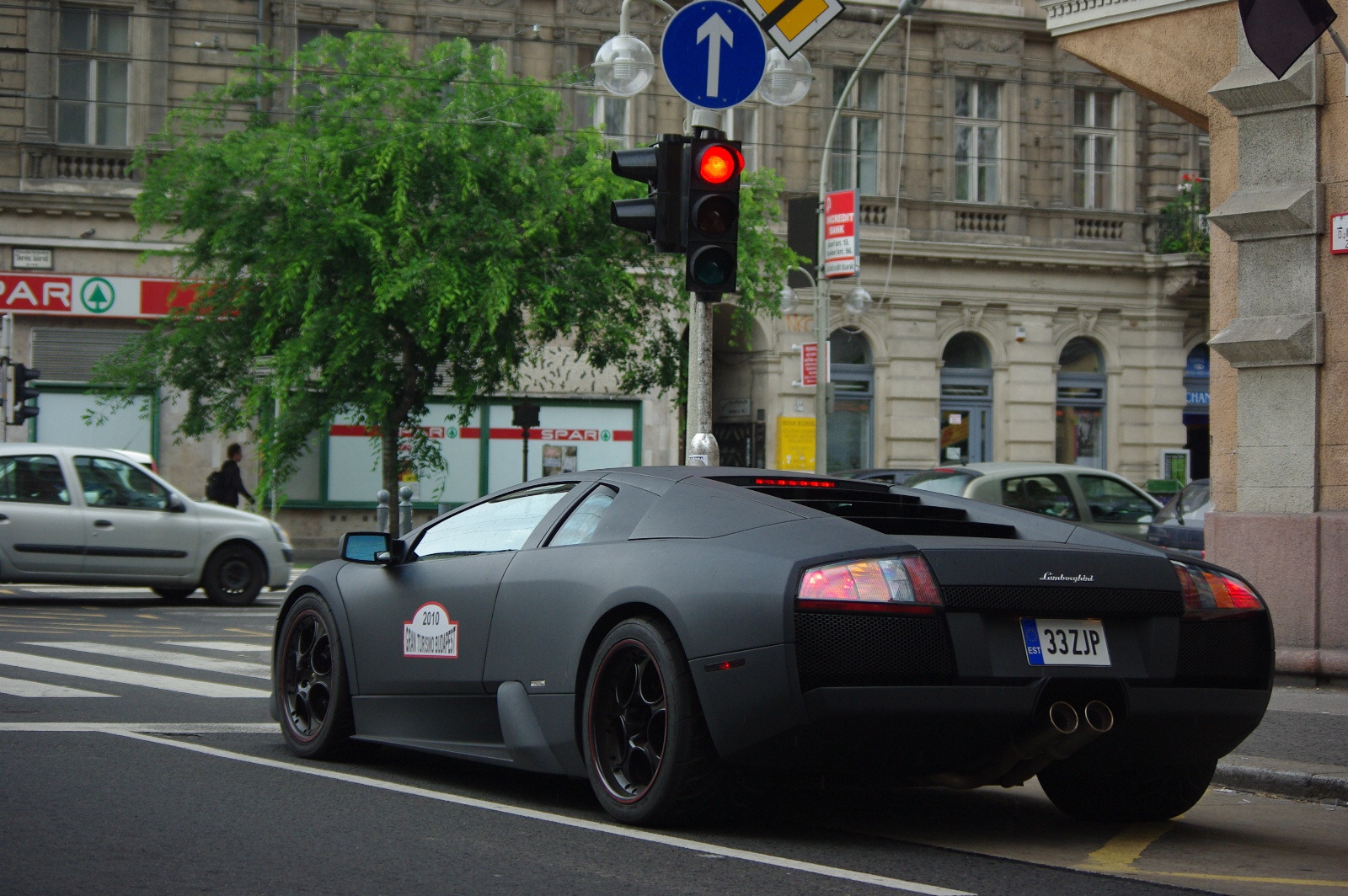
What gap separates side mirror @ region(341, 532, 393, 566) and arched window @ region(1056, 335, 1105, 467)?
29.6 meters

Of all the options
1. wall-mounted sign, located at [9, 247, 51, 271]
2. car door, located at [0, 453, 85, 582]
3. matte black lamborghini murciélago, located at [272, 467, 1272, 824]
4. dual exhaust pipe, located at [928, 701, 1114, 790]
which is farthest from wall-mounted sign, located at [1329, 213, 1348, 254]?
wall-mounted sign, located at [9, 247, 51, 271]

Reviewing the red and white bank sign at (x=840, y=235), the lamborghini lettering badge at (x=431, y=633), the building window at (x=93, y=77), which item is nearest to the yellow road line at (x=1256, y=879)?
the lamborghini lettering badge at (x=431, y=633)

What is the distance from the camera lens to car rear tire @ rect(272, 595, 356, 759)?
22.1 ft

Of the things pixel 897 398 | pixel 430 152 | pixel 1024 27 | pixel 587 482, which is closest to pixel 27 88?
pixel 430 152

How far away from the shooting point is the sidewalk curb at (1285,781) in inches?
266

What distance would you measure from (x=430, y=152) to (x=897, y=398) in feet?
43.6

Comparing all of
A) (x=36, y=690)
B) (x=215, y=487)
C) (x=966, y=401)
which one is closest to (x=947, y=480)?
(x=36, y=690)

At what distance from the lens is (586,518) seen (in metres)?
5.90

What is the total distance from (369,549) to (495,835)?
1.81m

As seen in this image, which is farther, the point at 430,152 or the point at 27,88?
the point at 27,88

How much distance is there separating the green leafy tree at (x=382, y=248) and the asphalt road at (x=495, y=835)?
14.6 metres

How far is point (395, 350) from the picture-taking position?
2319cm

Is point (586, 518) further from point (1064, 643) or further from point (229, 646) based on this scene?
point (229, 646)

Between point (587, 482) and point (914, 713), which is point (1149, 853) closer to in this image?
point (914, 713)
